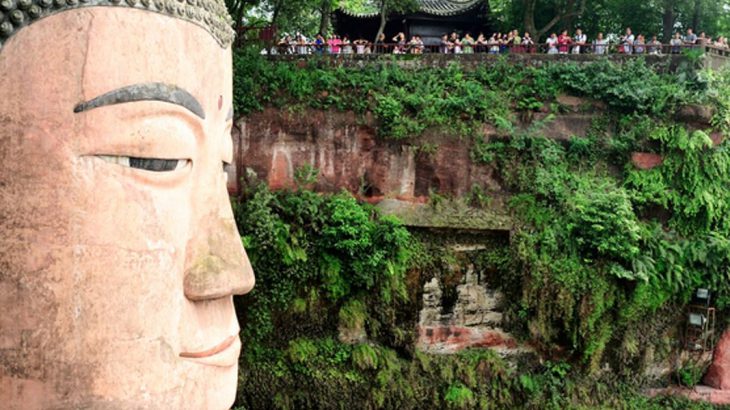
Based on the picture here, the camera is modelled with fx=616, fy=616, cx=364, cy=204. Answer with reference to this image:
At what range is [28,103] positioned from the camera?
3369 mm

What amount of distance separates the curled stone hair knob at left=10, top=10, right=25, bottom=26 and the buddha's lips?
2128 millimetres

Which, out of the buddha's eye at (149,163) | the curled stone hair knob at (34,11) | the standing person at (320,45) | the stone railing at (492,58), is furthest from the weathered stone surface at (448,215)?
the curled stone hair knob at (34,11)

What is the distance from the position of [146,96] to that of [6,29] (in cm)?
79

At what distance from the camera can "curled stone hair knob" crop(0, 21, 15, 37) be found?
10.9ft

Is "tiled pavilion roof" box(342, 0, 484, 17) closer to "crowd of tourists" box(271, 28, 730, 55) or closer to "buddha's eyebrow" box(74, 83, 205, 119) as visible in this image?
"crowd of tourists" box(271, 28, 730, 55)

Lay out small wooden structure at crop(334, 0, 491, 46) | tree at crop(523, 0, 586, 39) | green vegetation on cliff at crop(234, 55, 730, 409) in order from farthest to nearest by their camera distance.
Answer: small wooden structure at crop(334, 0, 491, 46)
tree at crop(523, 0, 586, 39)
green vegetation on cliff at crop(234, 55, 730, 409)

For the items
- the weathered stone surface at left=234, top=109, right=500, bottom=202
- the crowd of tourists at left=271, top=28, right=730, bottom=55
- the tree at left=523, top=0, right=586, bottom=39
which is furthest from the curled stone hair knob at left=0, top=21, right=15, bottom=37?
the tree at left=523, top=0, right=586, bottom=39

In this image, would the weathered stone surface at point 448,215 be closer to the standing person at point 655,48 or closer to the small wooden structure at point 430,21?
the standing person at point 655,48

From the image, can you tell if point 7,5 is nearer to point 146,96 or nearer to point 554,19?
point 146,96

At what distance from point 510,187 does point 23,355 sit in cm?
1206

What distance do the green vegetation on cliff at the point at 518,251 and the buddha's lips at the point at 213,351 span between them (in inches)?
336

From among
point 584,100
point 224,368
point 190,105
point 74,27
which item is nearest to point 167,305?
point 224,368

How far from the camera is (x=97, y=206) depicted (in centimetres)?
345

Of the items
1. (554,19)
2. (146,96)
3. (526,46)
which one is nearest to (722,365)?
(526,46)
